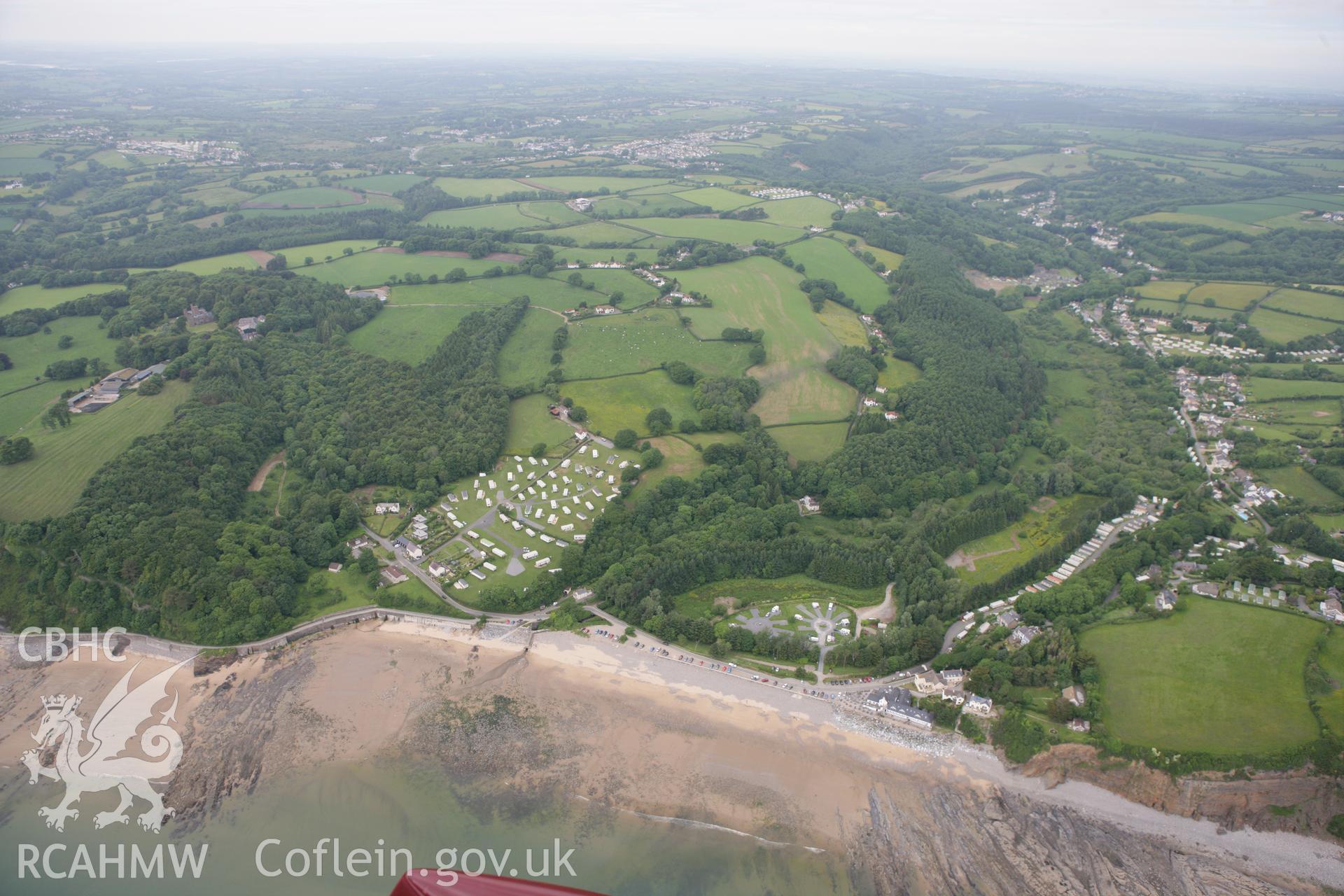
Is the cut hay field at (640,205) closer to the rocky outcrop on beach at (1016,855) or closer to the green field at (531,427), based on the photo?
the green field at (531,427)

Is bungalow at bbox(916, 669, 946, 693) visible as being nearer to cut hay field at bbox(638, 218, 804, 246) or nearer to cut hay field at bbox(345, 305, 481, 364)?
cut hay field at bbox(345, 305, 481, 364)

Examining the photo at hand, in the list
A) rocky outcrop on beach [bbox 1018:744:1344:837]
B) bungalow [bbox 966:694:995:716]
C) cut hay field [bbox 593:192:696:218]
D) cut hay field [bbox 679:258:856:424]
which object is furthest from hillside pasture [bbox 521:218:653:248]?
rocky outcrop on beach [bbox 1018:744:1344:837]

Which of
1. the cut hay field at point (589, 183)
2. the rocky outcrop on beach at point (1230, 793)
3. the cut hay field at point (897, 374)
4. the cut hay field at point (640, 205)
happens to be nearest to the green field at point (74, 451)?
the rocky outcrop on beach at point (1230, 793)

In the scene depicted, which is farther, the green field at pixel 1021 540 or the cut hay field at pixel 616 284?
the cut hay field at pixel 616 284

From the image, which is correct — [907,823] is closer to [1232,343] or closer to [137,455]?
[137,455]

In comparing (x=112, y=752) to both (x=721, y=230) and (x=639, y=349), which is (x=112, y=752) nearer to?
(x=639, y=349)

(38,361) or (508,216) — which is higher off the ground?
(508,216)

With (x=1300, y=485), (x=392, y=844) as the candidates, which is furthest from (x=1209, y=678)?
(x=392, y=844)
